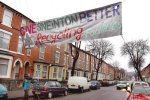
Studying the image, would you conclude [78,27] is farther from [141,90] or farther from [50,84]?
[50,84]

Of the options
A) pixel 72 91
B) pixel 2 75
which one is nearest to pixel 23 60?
pixel 2 75

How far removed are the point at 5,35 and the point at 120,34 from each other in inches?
760

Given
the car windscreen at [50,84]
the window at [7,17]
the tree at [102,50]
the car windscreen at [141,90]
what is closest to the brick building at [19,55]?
the window at [7,17]

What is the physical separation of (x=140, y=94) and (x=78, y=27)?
5550 millimetres

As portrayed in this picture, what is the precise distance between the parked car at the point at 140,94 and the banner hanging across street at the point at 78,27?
442 centimetres

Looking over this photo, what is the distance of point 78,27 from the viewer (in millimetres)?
11406

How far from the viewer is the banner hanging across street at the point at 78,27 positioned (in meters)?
10.2

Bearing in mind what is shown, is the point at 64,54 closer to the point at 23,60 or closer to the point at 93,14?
the point at 23,60

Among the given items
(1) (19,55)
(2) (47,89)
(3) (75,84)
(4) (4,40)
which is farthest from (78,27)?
(3) (75,84)

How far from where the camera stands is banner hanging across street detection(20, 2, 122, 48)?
33.6 ft

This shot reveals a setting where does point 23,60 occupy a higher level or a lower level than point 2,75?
higher

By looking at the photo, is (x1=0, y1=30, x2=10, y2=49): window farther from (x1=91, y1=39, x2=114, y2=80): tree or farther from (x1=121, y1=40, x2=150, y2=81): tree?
(x1=121, y1=40, x2=150, y2=81): tree

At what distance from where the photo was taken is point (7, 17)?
2672cm

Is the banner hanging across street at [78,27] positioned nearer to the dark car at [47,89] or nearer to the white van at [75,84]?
the dark car at [47,89]
